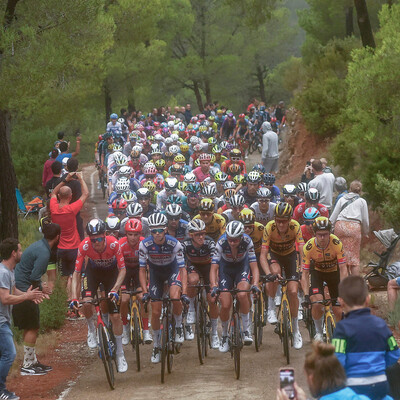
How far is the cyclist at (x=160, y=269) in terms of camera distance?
11883 mm

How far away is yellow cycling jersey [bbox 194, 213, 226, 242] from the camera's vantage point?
13.7 meters

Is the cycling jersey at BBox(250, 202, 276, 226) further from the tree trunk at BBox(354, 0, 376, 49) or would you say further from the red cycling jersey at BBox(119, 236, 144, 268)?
the tree trunk at BBox(354, 0, 376, 49)

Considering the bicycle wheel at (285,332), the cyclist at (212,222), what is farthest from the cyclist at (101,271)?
the bicycle wheel at (285,332)

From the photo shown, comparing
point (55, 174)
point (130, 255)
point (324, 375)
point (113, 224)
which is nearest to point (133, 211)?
point (113, 224)

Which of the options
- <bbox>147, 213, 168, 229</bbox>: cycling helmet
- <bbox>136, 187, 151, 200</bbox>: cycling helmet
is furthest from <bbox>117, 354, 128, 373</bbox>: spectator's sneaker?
<bbox>136, 187, 151, 200</bbox>: cycling helmet

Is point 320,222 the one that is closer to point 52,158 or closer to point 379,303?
point 379,303

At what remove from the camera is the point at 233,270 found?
40.3ft

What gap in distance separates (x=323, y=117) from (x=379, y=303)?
17114 mm

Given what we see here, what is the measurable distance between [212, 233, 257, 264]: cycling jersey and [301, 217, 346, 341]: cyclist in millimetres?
875

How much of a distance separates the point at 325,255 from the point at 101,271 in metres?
3.11

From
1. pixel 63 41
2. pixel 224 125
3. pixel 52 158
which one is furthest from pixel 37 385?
pixel 224 125

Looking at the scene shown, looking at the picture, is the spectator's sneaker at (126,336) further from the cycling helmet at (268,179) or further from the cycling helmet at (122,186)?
the cycling helmet at (268,179)

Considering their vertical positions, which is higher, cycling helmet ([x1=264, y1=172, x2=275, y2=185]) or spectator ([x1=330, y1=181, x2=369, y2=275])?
cycling helmet ([x1=264, y1=172, x2=275, y2=185])

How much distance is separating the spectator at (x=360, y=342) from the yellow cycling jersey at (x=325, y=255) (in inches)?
201
